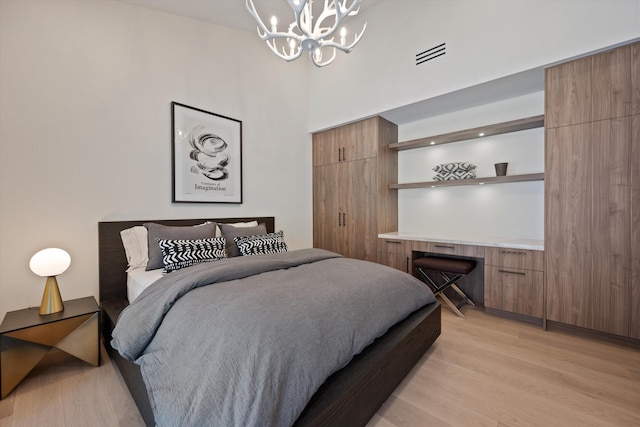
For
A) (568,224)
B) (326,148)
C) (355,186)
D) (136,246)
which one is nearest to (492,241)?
(568,224)

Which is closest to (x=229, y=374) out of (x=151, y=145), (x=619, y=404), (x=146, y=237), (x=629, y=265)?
(x=146, y=237)

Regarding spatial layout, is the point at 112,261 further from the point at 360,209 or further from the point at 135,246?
the point at 360,209

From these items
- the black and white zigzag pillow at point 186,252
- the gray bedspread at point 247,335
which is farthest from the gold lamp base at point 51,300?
the gray bedspread at point 247,335

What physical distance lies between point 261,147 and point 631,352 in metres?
4.06

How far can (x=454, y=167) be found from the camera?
3.22 m

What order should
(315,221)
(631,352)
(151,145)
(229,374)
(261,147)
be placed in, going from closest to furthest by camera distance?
(229,374) → (631,352) → (151,145) → (261,147) → (315,221)

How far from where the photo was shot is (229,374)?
0.98m


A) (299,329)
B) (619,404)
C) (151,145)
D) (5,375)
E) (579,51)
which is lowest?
(619,404)

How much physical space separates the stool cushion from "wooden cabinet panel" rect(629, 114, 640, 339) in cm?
111

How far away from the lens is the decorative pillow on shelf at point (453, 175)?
312 centimetres

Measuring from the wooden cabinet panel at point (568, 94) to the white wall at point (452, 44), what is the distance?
0.38ft

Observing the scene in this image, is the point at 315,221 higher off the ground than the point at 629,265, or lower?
higher

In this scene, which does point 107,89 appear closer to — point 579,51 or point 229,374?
point 229,374

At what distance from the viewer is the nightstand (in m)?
1.59
